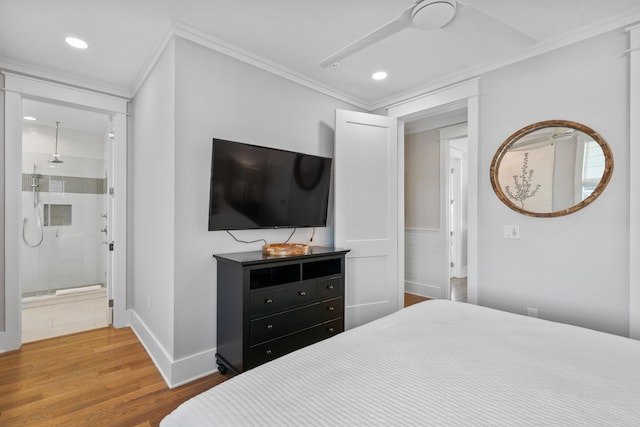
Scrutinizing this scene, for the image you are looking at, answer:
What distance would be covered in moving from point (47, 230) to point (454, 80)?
5.63 meters

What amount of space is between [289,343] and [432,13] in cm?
237

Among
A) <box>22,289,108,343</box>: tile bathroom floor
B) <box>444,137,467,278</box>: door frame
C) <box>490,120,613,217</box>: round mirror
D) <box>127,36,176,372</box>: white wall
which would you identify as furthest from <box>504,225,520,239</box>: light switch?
<box>22,289,108,343</box>: tile bathroom floor

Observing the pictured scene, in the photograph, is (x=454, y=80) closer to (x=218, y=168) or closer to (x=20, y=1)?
(x=218, y=168)

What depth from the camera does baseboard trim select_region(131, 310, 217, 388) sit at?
2.18m

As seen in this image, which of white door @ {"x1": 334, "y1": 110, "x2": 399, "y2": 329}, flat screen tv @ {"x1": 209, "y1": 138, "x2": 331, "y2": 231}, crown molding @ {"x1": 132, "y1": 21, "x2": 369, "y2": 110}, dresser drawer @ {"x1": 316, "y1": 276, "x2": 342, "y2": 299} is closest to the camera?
crown molding @ {"x1": 132, "y1": 21, "x2": 369, "y2": 110}

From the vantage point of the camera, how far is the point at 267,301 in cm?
218

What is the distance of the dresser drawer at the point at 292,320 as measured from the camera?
2.13m

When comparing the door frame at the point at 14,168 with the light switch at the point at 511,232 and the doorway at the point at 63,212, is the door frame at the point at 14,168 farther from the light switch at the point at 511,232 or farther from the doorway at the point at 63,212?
the light switch at the point at 511,232

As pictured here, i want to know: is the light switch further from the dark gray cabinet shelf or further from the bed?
the dark gray cabinet shelf

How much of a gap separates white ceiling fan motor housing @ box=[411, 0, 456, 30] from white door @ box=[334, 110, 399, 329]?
124 centimetres

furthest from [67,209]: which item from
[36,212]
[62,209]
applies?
[36,212]

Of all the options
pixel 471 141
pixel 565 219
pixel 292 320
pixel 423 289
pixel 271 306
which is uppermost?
pixel 471 141

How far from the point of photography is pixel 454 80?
9.71 ft

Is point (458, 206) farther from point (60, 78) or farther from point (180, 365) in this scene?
point (60, 78)
